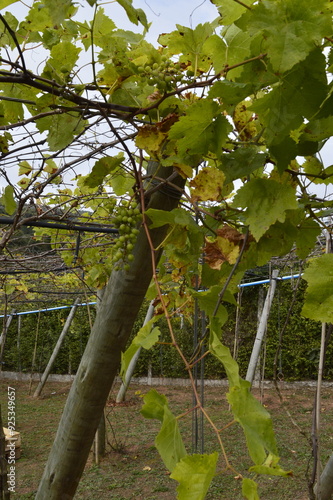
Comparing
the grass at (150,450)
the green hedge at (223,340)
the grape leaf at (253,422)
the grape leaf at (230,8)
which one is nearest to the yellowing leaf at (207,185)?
the grape leaf at (230,8)

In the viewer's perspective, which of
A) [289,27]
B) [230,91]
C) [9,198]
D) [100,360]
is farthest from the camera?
[9,198]

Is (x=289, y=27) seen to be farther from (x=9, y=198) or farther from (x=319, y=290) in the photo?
(x=9, y=198)

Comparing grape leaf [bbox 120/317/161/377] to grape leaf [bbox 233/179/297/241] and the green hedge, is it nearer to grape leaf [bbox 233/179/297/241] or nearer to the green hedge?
grape leaf [bbox 233/179/297/241]

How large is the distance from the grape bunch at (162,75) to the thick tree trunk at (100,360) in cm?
24

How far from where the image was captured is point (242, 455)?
583 cm

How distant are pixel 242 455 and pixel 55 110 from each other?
19.0 ft

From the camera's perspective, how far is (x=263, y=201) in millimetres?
750

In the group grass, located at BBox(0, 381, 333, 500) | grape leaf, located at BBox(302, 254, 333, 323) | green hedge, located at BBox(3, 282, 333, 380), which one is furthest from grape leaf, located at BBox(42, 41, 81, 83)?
green hedge, located at BBox(3, 282, 333, 380)

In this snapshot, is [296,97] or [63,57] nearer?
[296,97]

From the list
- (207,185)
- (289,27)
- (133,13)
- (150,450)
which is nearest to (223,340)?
(150,450)

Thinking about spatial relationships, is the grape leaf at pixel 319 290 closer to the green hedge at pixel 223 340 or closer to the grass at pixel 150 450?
the grass at pixel 150 450

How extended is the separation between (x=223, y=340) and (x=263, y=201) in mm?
10615

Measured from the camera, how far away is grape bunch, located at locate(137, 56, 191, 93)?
2.65 ft

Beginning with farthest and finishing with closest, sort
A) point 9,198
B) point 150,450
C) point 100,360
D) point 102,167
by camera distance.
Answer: point 150,450 → point 9,198 → point 100,360 → point 102,167
